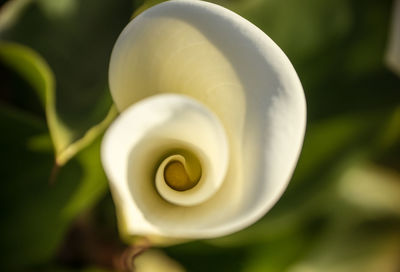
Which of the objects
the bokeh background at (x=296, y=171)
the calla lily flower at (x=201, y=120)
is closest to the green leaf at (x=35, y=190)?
the bokeh background at (x=296, y=171)

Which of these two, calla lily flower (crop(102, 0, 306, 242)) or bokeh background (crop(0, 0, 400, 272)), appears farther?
bokeh background (crop(0, 0, 400, 272))

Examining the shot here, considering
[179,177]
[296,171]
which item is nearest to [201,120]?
[179,177]

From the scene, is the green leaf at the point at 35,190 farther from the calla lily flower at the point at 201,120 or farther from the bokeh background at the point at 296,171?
the calla lily flower at the point at 201,120

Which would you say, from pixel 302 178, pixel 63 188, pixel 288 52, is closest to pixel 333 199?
pixel 302 178

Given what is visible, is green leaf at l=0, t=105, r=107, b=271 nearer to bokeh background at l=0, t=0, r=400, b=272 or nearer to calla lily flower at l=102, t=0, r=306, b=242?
bokeh background at l=0, t=0, r=400, b=272

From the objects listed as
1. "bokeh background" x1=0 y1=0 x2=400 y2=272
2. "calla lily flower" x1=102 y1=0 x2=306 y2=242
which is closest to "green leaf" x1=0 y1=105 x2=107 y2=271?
"bokeh background" x1=0 y1=0 x2=400 y2=272
